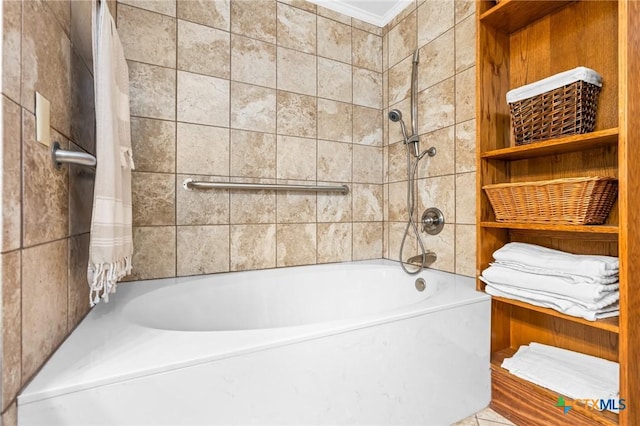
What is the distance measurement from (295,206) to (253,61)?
2.80 feet

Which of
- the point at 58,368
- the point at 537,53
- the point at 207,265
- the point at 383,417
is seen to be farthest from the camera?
the point at 207,265

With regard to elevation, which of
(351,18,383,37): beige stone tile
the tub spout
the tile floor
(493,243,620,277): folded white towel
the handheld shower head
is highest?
(351,18,383,37): beige stone tile

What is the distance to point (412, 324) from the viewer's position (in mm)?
1098

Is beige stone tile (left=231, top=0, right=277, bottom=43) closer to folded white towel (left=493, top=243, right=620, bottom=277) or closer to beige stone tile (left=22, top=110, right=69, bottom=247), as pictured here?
beige stone tile (left=22, top=110, right=69, bottom=247)

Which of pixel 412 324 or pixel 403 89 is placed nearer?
pixel 412 324

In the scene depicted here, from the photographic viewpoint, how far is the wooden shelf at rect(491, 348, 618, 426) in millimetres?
1051

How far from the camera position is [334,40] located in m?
2.01

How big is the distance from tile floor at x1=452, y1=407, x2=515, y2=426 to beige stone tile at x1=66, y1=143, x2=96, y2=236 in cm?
153

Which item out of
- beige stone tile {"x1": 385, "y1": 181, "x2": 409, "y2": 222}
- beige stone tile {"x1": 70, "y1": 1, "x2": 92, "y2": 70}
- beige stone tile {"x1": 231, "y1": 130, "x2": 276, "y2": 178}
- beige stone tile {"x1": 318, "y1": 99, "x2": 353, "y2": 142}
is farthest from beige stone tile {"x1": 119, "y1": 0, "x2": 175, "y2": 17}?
beige stone tile {"x1": 385, "y1": 181, "x2": 409, "y2": 222}

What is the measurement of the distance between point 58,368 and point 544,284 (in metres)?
1.45

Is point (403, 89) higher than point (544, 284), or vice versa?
point (403, 89)

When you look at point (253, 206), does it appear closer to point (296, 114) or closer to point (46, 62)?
point (296, 114)

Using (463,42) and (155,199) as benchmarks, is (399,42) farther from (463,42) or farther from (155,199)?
(155,199)

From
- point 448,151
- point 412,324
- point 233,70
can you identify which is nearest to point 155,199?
point 233,70
